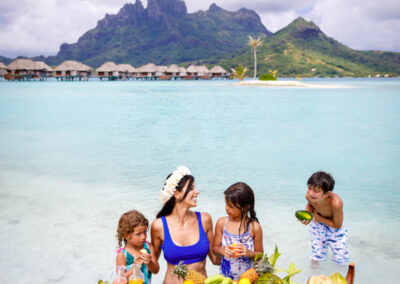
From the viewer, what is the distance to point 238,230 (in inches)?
115

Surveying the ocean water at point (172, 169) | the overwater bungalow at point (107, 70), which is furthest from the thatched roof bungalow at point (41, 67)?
the ocean water at point (172, 169)

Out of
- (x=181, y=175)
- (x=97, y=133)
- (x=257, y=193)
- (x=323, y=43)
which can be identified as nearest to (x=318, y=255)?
(x=181, y=175)

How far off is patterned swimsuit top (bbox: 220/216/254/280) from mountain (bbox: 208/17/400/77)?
116367mm

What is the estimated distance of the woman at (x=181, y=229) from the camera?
280 centimetres

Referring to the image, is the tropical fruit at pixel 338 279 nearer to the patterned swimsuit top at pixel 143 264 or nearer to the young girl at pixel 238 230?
the young girl at pixel 238 230

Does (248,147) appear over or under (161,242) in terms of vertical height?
under

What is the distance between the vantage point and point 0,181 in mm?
9383

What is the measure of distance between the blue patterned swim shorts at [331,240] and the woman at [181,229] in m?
1.59

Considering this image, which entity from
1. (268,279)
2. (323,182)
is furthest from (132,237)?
(323,182)

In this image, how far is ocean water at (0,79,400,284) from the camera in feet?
17.6

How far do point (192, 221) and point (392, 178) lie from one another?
9.39 m

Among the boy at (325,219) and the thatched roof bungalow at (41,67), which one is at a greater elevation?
the thatched roof bungalow at (41,67)

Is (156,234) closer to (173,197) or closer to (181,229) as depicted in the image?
(181,229)

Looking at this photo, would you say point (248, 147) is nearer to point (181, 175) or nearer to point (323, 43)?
point (181, 175)
